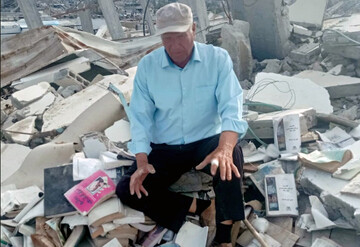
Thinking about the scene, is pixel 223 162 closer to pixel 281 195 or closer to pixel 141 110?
pixel 141 110

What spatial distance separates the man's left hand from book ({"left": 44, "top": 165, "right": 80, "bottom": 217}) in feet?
3.70

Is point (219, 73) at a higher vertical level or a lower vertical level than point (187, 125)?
higher

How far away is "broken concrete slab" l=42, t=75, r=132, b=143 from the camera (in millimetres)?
3646

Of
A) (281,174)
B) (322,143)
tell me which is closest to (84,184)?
(281,174)

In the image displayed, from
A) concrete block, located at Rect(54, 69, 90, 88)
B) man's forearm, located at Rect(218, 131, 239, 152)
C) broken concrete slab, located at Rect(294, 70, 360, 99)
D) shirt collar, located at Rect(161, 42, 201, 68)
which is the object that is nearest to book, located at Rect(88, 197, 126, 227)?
man's forearm, located at Rect(218, 131, 239, 152)

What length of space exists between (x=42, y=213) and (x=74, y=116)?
128cm

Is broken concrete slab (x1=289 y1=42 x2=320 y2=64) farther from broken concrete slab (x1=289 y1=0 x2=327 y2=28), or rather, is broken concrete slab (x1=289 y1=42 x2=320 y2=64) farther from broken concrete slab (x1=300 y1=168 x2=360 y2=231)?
broken concrete slab (x1=300 y1=168 x2=360 y2=231)

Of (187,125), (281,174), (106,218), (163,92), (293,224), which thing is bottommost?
(293,224)

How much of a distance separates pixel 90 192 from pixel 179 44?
129 centimetres

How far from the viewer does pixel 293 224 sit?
2.93 meters

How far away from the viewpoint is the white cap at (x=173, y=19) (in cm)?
253

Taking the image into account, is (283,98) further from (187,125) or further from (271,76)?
(187,125)

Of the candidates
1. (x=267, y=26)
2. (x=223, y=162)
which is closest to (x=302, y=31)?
(x=267, y=26)

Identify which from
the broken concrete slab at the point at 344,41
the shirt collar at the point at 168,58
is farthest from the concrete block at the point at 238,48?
the shirt collar at the point at 168,58
